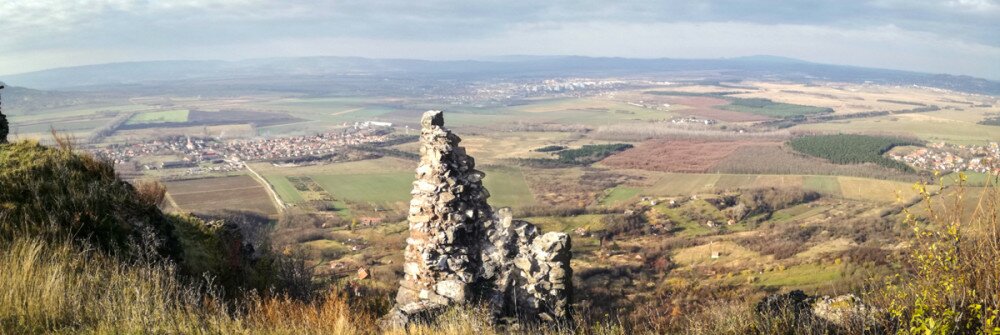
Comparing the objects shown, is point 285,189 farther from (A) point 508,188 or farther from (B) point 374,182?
(A) point 508,188

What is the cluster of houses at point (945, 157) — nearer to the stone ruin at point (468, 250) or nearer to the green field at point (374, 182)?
the green field at point (374, 182)

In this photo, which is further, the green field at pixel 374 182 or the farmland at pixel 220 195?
the green field at pixel 374 182

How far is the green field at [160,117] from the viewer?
104125 millimetres

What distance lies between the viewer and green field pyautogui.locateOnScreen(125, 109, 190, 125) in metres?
104

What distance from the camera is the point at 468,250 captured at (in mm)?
9641

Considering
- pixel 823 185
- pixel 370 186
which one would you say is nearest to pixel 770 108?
pixel 823 185

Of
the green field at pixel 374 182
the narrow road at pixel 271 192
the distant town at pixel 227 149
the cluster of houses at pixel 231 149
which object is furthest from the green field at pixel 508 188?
the cluster of houses at pixel 231 149

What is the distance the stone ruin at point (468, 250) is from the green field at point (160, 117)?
365ft

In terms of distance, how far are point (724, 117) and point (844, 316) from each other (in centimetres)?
12344

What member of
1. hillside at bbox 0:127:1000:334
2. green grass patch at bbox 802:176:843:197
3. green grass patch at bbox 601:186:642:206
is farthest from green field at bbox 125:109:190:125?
hillside at bbox 0:127:1000:334

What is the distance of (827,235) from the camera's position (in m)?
36.2

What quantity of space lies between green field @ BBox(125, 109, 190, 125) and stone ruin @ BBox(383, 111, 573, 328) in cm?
11126

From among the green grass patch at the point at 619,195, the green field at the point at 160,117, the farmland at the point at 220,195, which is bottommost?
the green grass patch at the point at 619,195

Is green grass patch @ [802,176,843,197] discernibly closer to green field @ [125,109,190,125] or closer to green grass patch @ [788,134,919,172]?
green grass patch @ [788,134,919,172]
